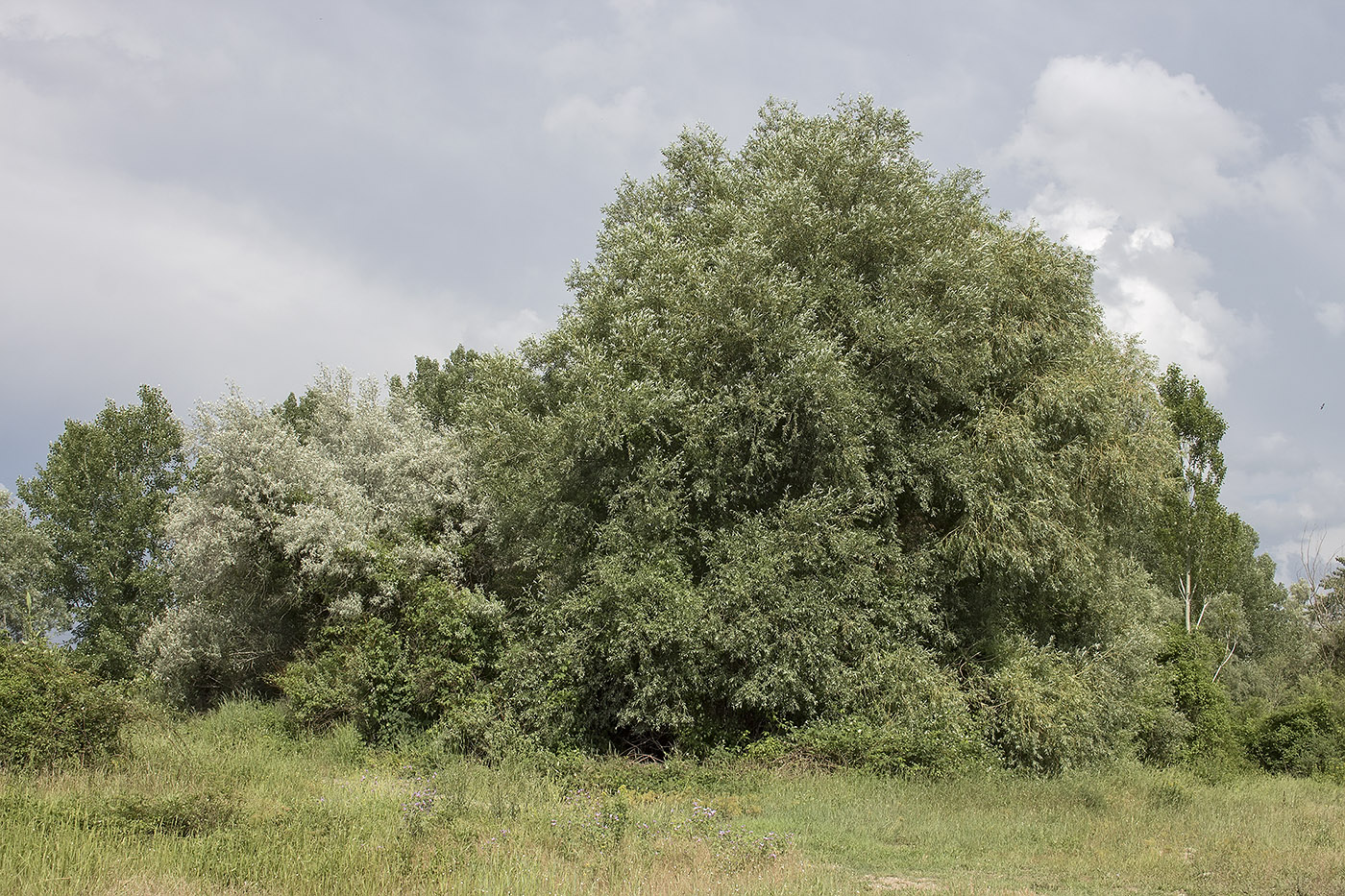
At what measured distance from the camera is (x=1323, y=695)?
89.5 feet

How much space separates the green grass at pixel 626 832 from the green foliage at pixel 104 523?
27.3 m

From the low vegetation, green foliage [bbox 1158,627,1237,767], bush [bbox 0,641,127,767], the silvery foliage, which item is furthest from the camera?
green foliage [bbox 1158,627,1237,767]

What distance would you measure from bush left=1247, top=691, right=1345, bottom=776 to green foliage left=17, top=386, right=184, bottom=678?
42.5 m

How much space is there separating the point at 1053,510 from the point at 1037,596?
8.94 ft

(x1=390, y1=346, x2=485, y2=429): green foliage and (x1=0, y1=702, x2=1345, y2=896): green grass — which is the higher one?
(x1=390, y1=346, x2=485, y2=429): green foliage

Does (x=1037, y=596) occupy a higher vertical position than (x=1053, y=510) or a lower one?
lower

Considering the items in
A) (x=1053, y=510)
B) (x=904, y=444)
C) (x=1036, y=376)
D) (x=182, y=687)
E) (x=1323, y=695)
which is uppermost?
(x=1036, y=376)

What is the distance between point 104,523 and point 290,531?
73.7 feet

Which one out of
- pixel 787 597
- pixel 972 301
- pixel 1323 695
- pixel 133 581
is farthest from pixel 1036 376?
pixel 133 581

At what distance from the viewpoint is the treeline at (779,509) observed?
16719mm

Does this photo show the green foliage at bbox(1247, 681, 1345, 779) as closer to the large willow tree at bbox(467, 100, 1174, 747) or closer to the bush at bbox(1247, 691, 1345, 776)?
the bush at bbox(1247, 691, 1345, 776)

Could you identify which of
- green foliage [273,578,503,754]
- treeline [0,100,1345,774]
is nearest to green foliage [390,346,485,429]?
treeline [0,100,1345,774]

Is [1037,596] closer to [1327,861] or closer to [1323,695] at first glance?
[1327,861]

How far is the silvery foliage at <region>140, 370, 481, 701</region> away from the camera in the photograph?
76.0 ft
